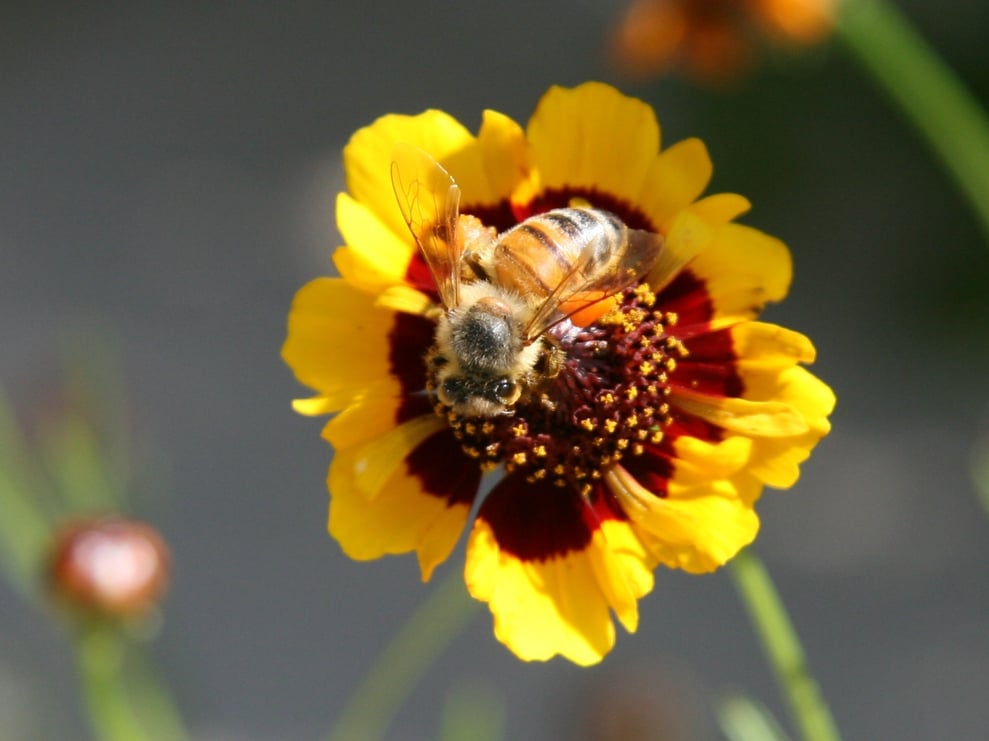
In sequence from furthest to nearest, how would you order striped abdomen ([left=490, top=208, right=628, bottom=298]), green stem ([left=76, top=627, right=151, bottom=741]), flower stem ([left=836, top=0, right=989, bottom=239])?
flower stem ([left=836, top=0, right=989, bottom=239])
green stem ([left=76, top=627, right=151, bottom=741])
striped abdomen ([left=490, top=208, right=628, bottom=298])

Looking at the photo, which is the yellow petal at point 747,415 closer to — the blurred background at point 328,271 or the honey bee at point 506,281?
the honey bee at point 506,281

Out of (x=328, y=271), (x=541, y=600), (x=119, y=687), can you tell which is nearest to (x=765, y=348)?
(x=541, y=600)

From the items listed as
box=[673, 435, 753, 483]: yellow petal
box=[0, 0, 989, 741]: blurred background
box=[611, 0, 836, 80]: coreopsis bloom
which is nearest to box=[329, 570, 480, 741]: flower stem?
box=[0, 0, 989, 741]: blurred background

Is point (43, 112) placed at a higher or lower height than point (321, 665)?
higher

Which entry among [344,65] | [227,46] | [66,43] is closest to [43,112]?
[66,43]

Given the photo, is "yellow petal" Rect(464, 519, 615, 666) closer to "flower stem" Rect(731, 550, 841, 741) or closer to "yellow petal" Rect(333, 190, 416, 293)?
"flower stem" Rect(731, 550, 841, 741)

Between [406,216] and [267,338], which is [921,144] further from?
[406,216]

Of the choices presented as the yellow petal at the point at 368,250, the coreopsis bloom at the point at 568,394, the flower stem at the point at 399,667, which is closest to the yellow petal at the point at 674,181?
the coreopsis bloom at the point at 568,394
